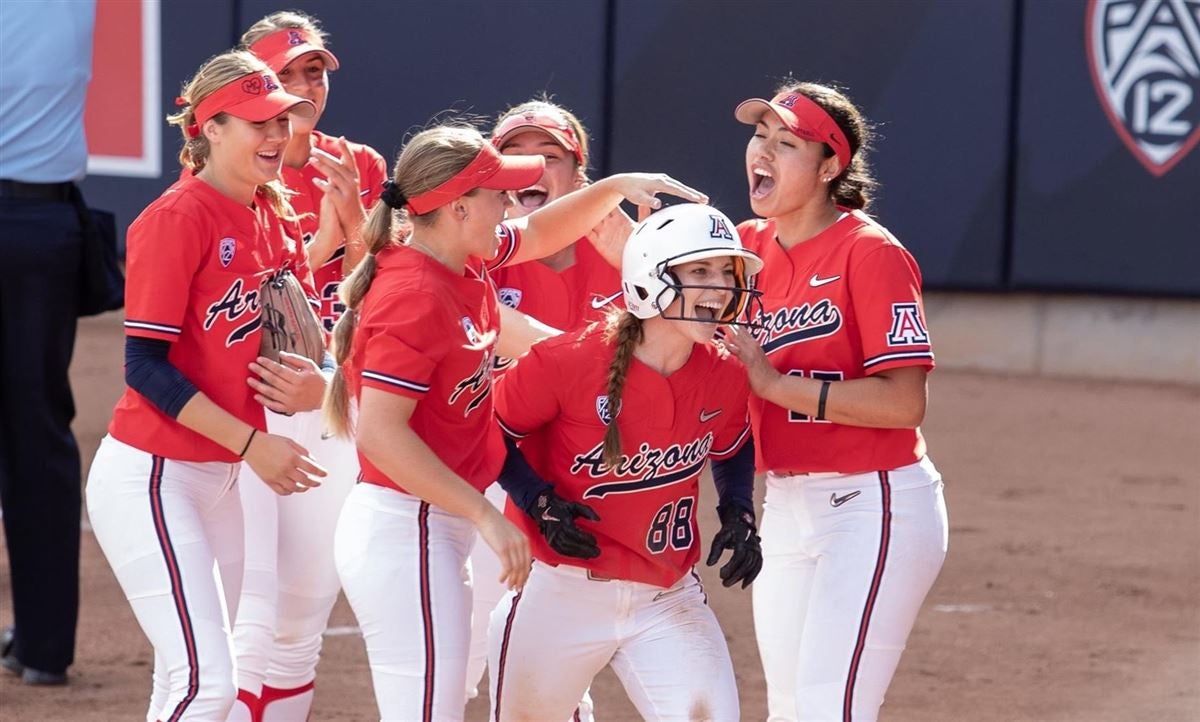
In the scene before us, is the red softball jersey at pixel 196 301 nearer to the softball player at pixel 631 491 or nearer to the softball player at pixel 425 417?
the softball player at pixel 425 417

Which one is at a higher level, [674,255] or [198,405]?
[674,255]

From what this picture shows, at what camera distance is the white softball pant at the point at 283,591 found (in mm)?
4441

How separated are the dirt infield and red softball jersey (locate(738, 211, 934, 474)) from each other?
5.18 ft

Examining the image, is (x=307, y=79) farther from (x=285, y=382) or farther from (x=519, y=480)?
(x=519, y=480)

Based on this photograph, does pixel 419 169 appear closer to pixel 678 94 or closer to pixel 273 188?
pixel 273 188

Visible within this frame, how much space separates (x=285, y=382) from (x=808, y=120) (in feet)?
4.48

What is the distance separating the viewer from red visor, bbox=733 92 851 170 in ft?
13.4

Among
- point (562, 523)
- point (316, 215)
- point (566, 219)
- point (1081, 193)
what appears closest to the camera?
point (562, 523)

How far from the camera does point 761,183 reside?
13.6ft

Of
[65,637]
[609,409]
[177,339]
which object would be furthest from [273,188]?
[65,637]

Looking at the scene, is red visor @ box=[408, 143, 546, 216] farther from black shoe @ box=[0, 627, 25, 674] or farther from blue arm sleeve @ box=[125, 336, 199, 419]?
black shoe @ box=[0, 627, 25, 674]

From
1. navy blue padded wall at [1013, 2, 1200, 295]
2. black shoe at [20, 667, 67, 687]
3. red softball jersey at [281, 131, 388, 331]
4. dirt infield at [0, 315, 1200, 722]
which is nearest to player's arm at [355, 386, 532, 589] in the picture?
red softball jersey at [281, 131, 388, 331]

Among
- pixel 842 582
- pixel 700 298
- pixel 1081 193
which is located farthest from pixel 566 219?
pixel 1081 193

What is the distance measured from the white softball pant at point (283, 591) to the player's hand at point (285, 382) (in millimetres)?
469
